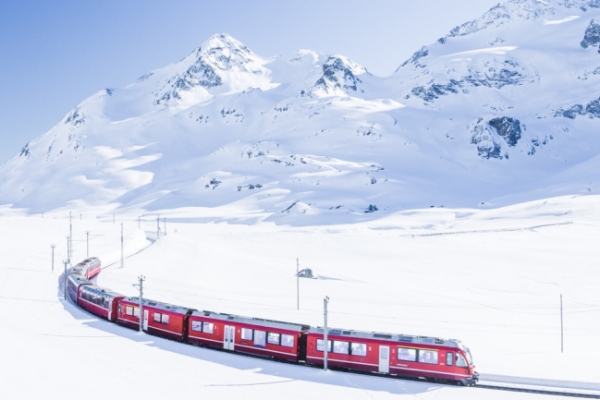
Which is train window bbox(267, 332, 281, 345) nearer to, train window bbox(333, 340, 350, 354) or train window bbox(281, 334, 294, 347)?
train window bbox(281, 334, 294, 347)

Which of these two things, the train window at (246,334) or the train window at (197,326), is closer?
the train window at (246,334)

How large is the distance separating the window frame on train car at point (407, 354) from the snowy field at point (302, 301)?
1.31 meters

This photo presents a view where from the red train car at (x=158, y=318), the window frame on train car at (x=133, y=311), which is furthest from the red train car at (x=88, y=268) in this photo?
the red train car at (x=158, y=318)

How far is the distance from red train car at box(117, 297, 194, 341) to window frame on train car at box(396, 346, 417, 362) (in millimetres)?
14523

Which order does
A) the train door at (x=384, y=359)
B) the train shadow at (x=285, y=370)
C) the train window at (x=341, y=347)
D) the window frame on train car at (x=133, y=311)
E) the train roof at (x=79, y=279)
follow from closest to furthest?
the train shadow at (x=285, y=370) → the train door at (x=384, y=359) → the train window at (x=341, y=347) → the window frame on train car at (x=133, y=311) → the train roof at (x=79, y=279)

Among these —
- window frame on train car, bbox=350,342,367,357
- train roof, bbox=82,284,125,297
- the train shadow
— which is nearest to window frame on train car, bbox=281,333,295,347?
the train shadow

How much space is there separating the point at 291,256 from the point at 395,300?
31.6 m

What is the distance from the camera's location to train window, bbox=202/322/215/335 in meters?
32.9

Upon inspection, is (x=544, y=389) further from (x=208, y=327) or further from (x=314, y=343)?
(x=208, y=327)

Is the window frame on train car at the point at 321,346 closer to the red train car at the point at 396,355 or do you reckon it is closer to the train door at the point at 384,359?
the red train car at the point at 396,355

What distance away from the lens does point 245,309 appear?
156ft

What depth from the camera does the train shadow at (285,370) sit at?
2638cm

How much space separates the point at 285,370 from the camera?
28828 mm

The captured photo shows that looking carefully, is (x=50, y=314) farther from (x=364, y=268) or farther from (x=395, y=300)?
(x=364, y=268)
